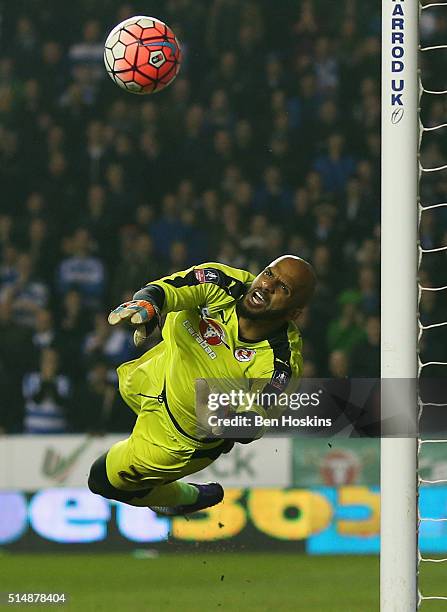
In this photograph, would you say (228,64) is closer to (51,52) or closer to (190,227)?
(51,52)

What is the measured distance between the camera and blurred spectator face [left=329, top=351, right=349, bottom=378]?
10688 millimetres

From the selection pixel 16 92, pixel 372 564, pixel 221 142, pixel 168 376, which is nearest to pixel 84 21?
pixel 16 92

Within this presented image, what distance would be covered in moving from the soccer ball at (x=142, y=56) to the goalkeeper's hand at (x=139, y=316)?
152 centimetres

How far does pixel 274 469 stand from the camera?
9883 millimetres

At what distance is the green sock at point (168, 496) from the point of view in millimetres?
6457

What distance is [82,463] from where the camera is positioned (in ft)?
32.4

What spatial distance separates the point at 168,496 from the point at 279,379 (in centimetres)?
108

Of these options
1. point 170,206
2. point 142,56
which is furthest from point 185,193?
point 142,56

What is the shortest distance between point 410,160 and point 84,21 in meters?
8.62

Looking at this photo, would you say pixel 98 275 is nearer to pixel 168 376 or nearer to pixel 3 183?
pixel 3 183

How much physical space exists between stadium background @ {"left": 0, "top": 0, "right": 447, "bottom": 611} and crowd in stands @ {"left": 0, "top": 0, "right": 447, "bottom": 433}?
21 millimetres

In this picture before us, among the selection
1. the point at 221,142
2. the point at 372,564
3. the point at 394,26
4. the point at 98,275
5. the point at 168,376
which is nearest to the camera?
the point at 394,26

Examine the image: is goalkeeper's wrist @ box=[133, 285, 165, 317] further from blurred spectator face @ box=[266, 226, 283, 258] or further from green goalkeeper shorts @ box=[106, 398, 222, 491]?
blurred spectator face @ box=[266, 226, 283, 258]

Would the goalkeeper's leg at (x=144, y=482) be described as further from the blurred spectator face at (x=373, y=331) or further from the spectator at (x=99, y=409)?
the blurred spectator face at (x=373, y=331)
